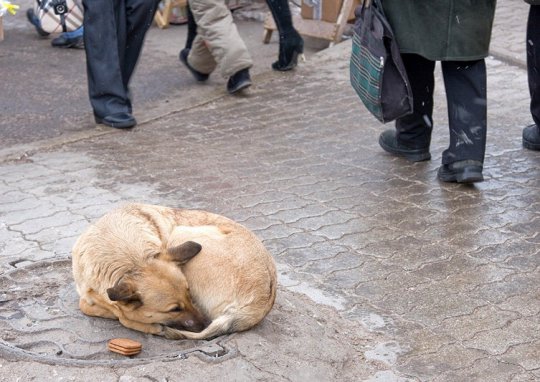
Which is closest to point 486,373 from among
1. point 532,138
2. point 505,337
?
point 505,337

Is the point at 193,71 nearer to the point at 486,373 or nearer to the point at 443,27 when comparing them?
the point at 443,27

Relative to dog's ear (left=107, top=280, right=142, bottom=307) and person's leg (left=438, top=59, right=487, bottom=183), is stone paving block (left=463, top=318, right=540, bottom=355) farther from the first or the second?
person's leg (left=438, top=59, right=487, bottom=183)

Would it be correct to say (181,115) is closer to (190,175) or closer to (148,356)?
(190,175)

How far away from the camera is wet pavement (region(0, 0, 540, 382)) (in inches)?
154

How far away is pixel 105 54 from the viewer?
730 cm

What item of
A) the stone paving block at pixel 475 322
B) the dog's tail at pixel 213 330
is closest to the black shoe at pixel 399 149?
the stone paving block at pixel 475 322

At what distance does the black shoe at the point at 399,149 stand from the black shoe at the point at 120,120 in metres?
1.93

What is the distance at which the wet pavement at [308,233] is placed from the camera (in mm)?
3920

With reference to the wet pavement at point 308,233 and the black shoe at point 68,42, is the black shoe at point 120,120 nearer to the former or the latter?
the wet pavement at point 308,233

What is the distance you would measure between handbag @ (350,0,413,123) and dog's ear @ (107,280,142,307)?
8.49 feet

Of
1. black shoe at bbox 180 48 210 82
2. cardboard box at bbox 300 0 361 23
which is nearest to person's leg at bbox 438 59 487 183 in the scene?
black shoe at bbox 180 48 210 82

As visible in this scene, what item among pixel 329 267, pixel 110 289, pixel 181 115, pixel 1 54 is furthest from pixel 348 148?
pixel 1 54

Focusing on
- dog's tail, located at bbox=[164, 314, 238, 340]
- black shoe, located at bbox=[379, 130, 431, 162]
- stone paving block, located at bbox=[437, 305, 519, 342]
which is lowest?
black shoe, located at bbox=[379, 130, 431, 162]

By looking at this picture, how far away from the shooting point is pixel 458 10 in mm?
5836
